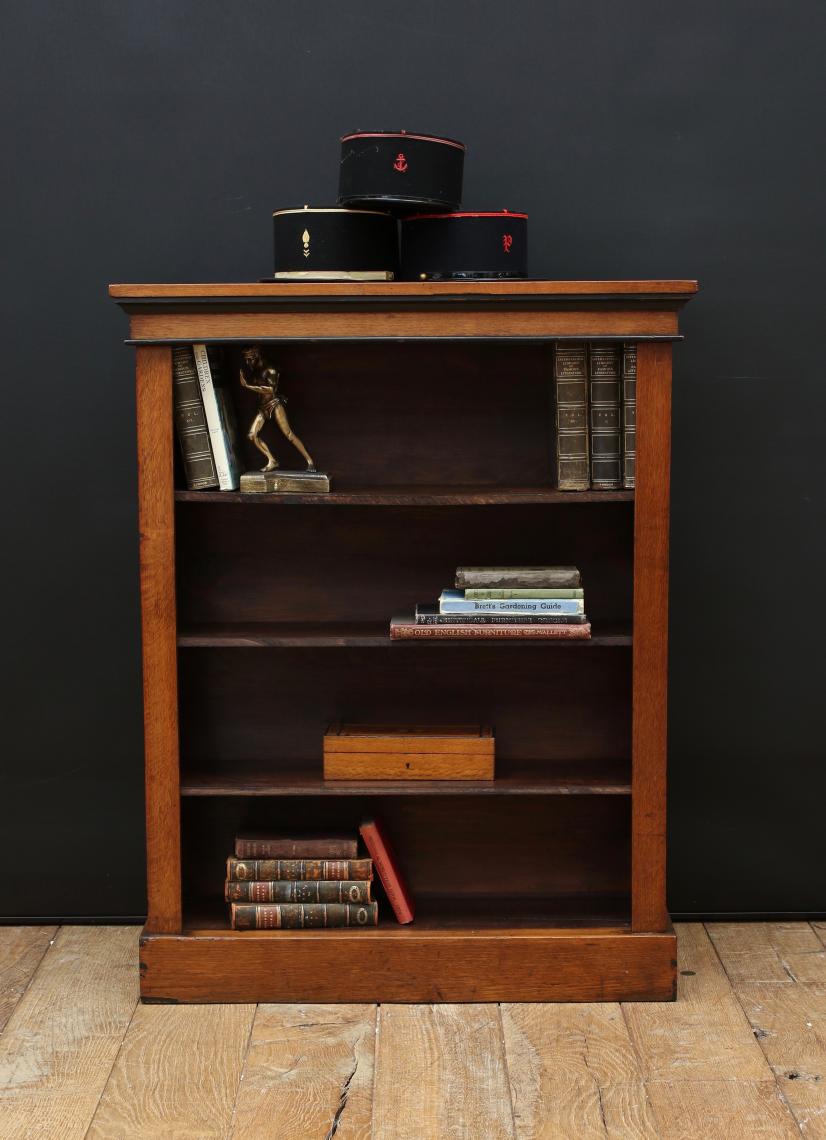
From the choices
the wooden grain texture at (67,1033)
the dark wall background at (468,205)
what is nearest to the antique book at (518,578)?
the dark wall background at (468,205)

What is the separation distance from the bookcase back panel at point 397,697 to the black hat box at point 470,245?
0.87 meters

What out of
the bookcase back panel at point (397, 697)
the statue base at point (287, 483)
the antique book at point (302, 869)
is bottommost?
the antique book at point (302, 869)

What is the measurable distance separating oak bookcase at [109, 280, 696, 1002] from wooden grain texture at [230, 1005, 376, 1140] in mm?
84

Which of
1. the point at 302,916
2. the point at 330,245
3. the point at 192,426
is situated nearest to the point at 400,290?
the point at 330,245

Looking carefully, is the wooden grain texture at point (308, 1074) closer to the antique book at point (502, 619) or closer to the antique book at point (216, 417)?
the antique book at point (502, 619)

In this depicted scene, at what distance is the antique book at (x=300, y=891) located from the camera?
283 cm

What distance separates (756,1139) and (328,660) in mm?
1347

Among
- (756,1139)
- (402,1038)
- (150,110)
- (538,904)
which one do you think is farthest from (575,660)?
(150,110)

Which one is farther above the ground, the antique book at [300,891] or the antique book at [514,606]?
the antique book at [514,606]

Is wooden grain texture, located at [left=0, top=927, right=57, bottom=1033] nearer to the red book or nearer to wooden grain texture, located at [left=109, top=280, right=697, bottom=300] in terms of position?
the red book

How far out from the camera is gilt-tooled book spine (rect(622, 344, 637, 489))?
8.87ft

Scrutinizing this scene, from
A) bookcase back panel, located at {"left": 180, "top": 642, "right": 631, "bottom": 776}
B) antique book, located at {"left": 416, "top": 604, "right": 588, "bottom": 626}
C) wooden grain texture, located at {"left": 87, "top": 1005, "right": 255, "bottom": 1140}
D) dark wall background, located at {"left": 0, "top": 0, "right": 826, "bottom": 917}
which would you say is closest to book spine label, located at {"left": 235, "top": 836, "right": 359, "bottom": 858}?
bookcase back panel, located at {"left": 180, "top": 642, "right": 631, "bottom": 776}

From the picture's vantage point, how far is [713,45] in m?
2.99

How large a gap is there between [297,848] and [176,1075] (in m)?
0.56
